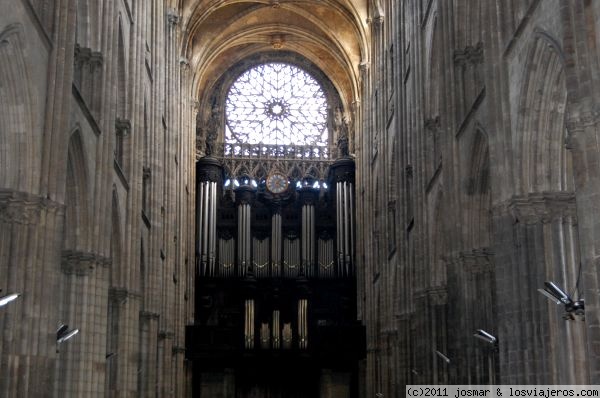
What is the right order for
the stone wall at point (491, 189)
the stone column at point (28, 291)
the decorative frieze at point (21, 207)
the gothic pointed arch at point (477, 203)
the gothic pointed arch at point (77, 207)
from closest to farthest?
the stone wall at point (491, 189) → the stone column at point (28, 291) → the decorative frieze at point (21, 207) → the gothic pointed arch at point (77, 207) → the gothic pointed arch at point (477, 203)

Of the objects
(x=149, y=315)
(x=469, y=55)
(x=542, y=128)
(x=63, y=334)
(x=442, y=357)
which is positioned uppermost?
(x=469, y=55)

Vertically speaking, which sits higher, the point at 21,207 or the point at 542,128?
the point at 542,128

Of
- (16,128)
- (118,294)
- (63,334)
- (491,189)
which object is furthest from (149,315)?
(491,189)

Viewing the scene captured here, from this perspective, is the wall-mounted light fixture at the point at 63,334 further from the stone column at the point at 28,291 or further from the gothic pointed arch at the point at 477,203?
the gothic pointed arch at the point at 477,203

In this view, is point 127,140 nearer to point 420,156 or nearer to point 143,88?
point 143,88

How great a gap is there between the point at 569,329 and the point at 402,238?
1863cm

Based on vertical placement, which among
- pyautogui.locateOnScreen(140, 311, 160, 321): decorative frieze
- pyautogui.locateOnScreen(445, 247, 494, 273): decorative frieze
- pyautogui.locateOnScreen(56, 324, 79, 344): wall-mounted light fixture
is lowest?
pyautogui.locateOnScreen(56, 324, 79, 344): wall-mounted light fixture

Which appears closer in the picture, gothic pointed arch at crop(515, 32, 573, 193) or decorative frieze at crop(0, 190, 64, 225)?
gothic pointed arch at crop(515, 32, 573, 193)

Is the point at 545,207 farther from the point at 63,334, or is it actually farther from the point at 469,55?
the point at 63,334

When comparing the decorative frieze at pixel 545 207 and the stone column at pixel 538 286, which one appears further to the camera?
the decorative frieze at pixel 545 207

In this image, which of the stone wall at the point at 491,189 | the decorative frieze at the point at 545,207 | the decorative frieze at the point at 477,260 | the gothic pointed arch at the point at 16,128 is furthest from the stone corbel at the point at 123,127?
the decorative frieze at the point at 545,207

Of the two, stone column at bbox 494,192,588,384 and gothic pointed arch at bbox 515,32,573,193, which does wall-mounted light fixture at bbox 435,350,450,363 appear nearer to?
stone column at bbox 494,192,588,384

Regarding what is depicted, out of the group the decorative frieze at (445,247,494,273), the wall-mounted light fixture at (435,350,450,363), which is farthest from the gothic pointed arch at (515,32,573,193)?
the wall-mounted light fixture at (435,350,450,363)

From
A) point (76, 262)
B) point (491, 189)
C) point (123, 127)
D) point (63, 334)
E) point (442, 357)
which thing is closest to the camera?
point (491, 189)
